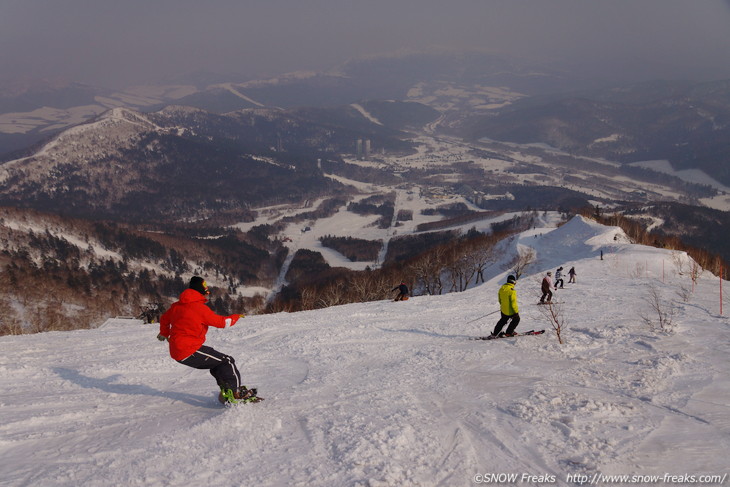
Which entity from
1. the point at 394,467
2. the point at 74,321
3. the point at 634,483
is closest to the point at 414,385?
the point at 394,467

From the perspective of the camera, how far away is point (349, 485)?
18.0ft

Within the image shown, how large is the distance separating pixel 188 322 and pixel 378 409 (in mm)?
4119

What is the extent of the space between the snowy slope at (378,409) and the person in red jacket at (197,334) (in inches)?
24.3

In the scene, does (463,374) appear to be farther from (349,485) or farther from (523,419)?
(349,485)

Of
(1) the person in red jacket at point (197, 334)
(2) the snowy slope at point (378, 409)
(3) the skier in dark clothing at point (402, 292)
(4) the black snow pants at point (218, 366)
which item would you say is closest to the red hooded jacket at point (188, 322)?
(1) the person in red jacket at point (197, 334)

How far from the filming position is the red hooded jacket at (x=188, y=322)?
7973mm

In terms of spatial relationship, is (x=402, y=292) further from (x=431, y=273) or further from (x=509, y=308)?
(x=431, y=273)

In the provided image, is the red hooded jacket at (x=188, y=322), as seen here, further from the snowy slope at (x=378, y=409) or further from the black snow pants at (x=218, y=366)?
the snowy slope at (x=378, y=409)

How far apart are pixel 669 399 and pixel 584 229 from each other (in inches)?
2553

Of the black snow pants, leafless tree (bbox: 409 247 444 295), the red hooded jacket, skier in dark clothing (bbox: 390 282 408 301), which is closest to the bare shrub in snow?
skier in dark clothing (bbox: 390 282 408 301)

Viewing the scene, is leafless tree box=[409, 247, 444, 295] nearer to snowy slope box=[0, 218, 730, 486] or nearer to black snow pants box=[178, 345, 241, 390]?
snowy slope box=[0, 218, 730, 486]

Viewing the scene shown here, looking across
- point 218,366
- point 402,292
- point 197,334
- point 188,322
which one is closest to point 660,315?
point 218,366

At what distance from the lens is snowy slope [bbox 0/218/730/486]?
5930mm

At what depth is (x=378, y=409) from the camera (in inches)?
313
